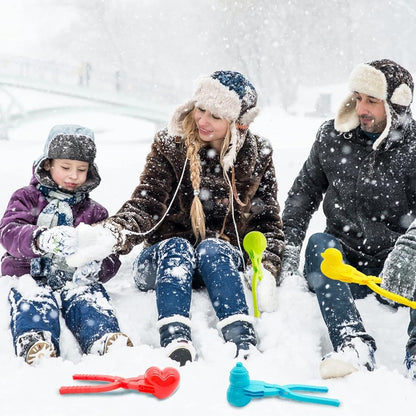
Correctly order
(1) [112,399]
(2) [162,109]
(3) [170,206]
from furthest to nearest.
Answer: (2) [162,109] < (3) [170,206] < (1) [112,399]

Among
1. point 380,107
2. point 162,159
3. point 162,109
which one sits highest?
point 162,109

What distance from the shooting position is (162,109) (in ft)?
66.0

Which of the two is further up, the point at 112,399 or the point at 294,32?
the point at 294,32

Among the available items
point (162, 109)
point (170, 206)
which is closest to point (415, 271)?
point (170, 206)

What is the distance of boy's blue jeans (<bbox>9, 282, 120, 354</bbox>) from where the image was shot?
7.48 ft

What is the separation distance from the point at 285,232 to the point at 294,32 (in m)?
24.9

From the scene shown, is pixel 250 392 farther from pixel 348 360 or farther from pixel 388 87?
pixel 388 87

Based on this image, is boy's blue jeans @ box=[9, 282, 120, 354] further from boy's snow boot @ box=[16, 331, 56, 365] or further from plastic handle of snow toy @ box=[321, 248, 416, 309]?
plastic handle of snow toy @ box=[321, 248, 416, 309]

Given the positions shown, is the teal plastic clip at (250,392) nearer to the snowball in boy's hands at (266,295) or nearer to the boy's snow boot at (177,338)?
the boy's snow boot at (177,338)

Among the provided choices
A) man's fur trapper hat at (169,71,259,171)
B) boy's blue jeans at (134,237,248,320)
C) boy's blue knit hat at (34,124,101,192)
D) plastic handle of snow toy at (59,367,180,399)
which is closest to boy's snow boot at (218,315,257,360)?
boy's blue jeans at (134,237,248,320)

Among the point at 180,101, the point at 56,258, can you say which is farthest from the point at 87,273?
the point at 180,101

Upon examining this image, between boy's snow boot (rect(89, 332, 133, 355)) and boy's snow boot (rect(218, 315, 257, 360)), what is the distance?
420mm

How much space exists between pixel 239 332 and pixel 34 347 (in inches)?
33.6

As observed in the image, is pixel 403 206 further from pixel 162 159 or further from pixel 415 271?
pixel 162 159
